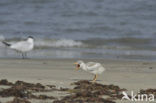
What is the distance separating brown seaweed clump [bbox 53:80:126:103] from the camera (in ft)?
16.5

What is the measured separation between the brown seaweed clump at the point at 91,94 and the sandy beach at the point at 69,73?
10.7 inches

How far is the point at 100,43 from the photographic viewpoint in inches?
543

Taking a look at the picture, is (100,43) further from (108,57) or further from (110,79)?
(110,79)

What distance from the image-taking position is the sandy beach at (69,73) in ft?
22.3

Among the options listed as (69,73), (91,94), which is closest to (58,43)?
(69,73)

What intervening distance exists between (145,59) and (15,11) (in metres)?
11.5

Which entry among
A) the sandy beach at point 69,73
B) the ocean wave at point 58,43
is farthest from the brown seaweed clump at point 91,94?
the ocean wave at point 58,43

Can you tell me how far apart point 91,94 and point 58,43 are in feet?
28.4

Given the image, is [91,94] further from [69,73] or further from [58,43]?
[58,43]

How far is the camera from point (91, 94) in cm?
526

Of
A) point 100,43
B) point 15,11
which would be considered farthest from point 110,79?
point 15,11

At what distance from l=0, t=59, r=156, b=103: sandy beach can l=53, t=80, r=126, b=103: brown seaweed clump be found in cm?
27

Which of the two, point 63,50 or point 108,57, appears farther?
point 63,50

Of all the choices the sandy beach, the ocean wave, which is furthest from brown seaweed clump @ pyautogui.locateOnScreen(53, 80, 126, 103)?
the ocean wave
